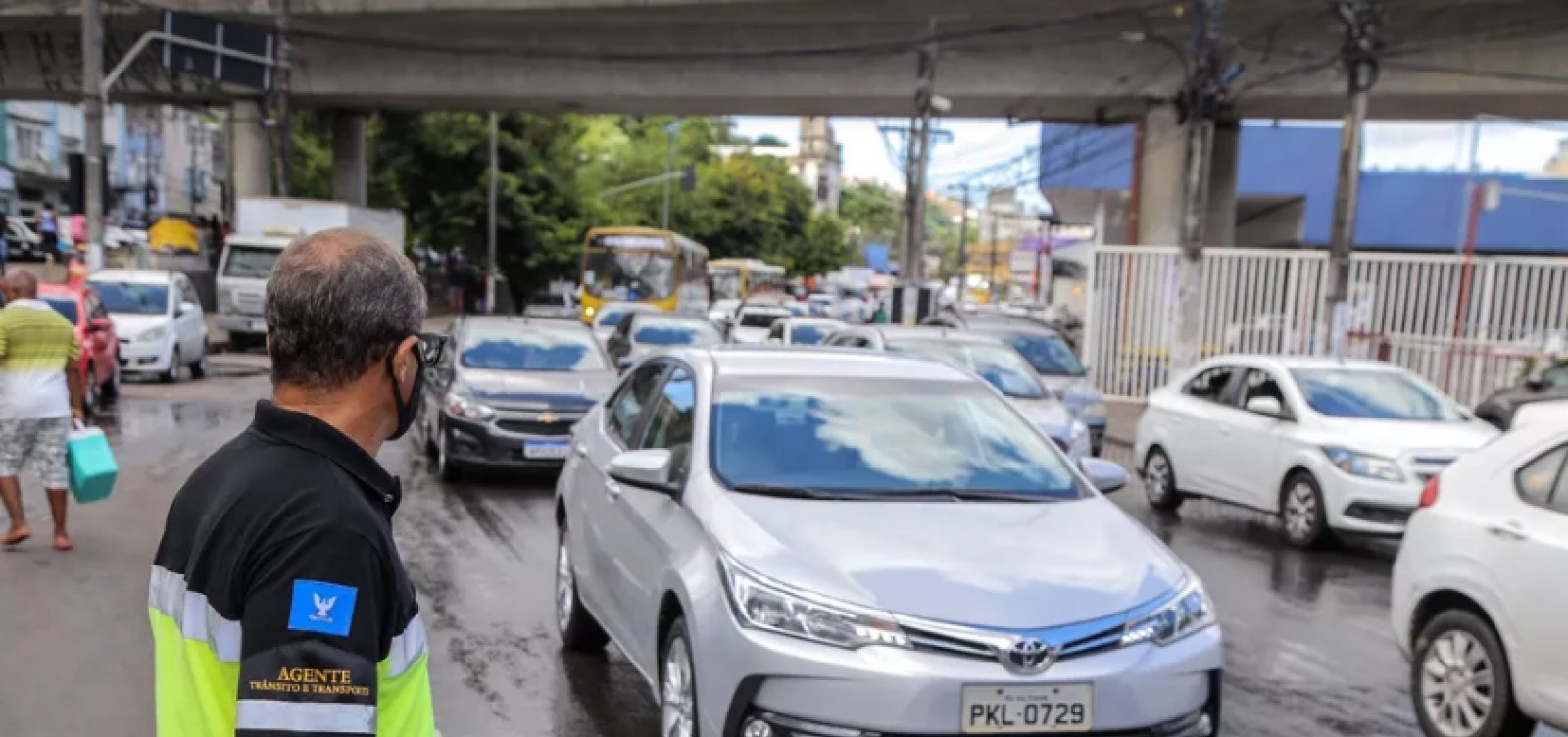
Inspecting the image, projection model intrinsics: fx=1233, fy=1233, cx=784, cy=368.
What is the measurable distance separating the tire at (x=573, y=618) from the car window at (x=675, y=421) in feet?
3.18

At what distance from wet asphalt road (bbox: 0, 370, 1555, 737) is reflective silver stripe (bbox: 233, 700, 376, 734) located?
3.62 metres

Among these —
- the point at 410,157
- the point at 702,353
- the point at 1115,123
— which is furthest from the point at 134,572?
the point at 410,157

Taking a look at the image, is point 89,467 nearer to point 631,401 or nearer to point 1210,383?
point 631,401

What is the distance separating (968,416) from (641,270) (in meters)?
27.4

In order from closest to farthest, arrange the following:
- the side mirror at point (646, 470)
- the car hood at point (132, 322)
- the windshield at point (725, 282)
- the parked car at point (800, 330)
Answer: the side mirror at point (646, 470) → the car hood at point (132, 322) → the parked car at point (800, 330) → the windshield at point (725, 282)

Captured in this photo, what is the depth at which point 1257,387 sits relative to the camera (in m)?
10.9

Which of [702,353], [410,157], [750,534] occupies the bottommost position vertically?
[750,534]

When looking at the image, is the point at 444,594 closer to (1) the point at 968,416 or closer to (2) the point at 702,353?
(2) the point at 702,353

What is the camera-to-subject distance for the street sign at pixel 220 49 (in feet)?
83.9

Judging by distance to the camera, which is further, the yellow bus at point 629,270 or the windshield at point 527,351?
the yellow bus at point 629,270

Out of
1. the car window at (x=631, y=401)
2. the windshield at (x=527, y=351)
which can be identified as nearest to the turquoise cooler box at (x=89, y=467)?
the car window at (x=631, y=401)

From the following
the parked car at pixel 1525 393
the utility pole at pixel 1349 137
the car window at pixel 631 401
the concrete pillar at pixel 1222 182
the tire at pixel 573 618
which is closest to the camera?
the car window at pixel 631 401

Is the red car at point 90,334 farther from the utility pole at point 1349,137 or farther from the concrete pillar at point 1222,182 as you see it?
the concrete pillar at point 1222,182

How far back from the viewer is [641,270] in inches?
1275
